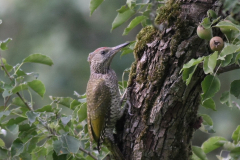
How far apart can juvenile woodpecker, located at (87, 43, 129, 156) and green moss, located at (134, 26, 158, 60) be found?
→ 1.31ft

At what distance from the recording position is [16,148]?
2432mm

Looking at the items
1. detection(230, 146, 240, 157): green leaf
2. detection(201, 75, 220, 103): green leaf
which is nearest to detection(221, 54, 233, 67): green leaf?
detection(201, 75, 220, 103): green leaf

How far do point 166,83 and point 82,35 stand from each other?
6064 millimetres

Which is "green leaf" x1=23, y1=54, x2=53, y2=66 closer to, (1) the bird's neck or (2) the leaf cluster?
(2) the leaf cluster

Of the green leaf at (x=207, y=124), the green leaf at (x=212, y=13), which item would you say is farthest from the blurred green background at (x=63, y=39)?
the green leaf at (x=212, y=13)

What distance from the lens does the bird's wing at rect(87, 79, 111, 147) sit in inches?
118

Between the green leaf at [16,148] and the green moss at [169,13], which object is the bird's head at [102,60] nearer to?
the green moss at [169,13]

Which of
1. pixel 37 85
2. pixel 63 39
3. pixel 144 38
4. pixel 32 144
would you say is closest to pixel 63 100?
pixel 37 85

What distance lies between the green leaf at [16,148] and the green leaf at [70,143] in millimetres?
296

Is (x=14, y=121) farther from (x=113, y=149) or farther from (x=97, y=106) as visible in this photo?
(x=97, y=106)

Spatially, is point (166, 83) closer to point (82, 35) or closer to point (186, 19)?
point (186, 19)

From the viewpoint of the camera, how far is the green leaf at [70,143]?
231 centimetres

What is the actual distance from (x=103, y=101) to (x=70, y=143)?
0.90 m

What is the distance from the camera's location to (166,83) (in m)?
2.34
